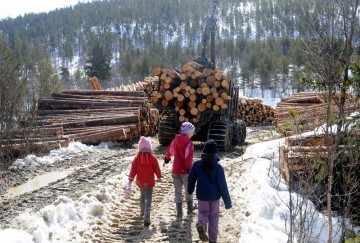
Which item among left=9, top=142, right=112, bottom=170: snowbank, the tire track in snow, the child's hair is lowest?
the tire track in snow

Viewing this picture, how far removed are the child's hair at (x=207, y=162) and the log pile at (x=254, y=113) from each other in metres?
19.8

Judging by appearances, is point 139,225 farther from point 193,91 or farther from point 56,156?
point 193,91

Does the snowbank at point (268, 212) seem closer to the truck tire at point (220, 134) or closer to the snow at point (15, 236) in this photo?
the snow at point (15, 236)

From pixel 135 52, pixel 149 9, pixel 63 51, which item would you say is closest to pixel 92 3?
pixel 149 9

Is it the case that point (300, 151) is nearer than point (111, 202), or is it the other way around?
point (111, 202)

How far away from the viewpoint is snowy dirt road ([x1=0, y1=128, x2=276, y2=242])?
6156 mm

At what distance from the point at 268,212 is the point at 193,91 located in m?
6.76

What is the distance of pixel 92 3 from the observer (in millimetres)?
184750

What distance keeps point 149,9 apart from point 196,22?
21.2 metres

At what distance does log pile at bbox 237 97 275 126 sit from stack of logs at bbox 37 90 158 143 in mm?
8506

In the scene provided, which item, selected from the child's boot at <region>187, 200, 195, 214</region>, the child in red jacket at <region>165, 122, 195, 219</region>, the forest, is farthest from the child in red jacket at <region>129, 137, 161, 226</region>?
the forest

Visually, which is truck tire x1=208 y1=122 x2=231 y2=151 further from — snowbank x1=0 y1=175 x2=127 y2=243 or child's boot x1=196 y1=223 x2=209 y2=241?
child's boot x1=196 y1=223 x2=209 y2=241

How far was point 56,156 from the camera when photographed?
37.8 feet

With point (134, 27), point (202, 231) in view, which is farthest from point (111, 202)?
point (134, 27)
